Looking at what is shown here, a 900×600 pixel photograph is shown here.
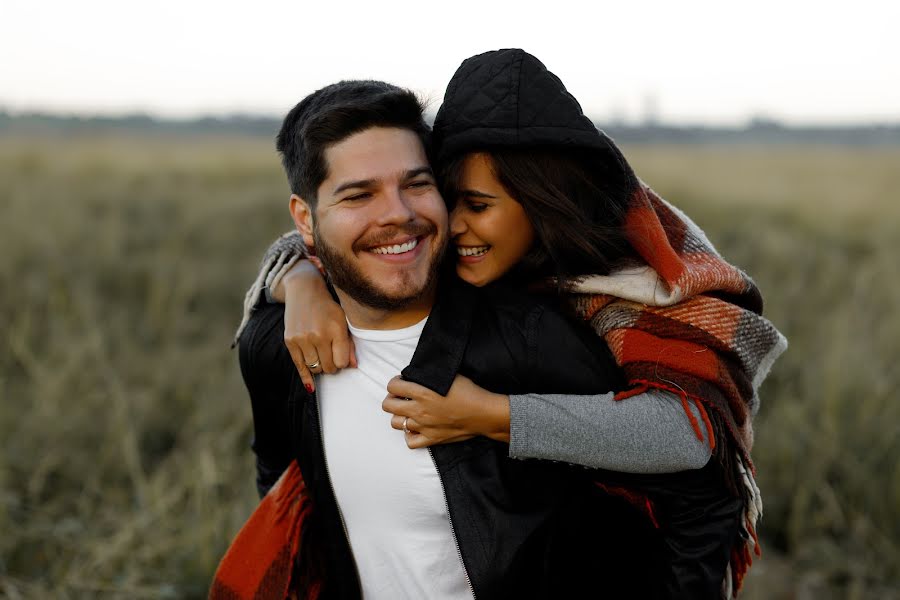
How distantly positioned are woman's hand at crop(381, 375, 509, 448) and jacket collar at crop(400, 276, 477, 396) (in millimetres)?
26

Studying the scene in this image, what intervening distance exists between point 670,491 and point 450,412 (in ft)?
1.88

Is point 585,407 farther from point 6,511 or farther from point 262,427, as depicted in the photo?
point 6,511

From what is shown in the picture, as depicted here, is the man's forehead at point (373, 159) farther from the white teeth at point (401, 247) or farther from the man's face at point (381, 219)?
the white teeth at point (401, 247)

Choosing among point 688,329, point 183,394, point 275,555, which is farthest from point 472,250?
A: point 183,394

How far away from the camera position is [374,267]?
1.94m

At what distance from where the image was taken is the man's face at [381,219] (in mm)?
1929

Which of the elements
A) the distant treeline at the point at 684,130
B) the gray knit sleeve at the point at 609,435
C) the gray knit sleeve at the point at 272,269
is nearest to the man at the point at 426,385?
the gray knit sleeve at the point at 609,435

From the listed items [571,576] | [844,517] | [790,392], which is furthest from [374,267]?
[790,392]

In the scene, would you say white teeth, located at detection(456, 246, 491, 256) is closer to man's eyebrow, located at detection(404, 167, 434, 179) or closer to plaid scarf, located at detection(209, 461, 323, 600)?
man's eyebrow, located at detection(404, 167, 434, 179)

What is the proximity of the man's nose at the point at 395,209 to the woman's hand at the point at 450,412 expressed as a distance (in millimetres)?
392

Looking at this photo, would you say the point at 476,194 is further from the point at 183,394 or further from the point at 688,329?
the point at 183,394

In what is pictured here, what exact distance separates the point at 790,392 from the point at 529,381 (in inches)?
165

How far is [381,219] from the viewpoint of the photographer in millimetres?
1911

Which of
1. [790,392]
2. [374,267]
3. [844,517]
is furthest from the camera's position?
[790,392]
